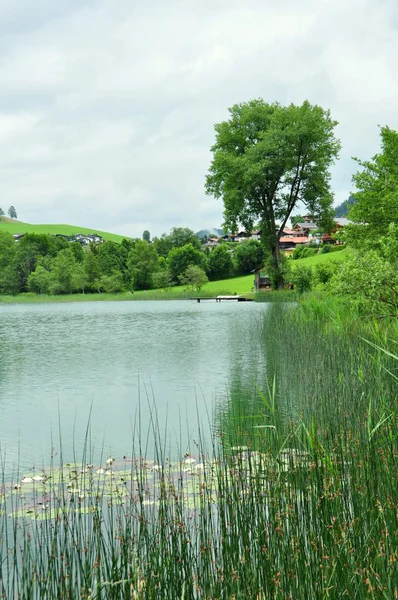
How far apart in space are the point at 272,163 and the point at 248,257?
37.6m

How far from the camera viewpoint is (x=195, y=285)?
58.9 m

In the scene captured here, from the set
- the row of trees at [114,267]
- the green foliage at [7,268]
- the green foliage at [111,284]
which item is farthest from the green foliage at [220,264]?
the green foliage at [7,268]

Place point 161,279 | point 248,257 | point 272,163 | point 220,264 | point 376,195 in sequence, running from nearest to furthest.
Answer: point 376,195 < point 272,163 < point 161,279 < point 220,264 < point 248,257

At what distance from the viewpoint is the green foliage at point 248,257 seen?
227 feet

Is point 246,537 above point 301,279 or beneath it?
beneath

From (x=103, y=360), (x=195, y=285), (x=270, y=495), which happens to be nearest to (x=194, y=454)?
(x=270, y=495)

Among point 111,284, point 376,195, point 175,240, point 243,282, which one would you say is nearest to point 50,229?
point 175,240

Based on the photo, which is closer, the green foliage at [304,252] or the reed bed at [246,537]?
the reed bed at [246,537]

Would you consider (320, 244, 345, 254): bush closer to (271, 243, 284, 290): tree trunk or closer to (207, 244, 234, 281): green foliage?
(207, 244, 234, 281): green foliage

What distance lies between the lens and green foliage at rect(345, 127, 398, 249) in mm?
21638

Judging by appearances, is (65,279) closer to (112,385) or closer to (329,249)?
(329,249)

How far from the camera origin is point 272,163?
32.2 m

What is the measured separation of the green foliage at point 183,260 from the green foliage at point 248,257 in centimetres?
378

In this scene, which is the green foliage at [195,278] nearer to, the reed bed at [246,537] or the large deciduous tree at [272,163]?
the large deciduous tree at [272,163]
